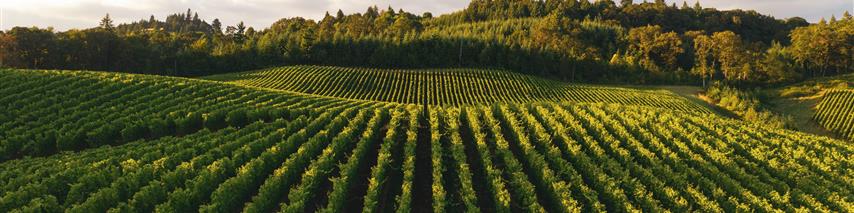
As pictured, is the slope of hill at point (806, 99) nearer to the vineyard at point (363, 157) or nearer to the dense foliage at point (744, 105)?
the dense foliage at point (744, 105)

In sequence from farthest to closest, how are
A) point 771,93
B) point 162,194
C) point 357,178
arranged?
point 771,93 → point 357,178 → point 162,194

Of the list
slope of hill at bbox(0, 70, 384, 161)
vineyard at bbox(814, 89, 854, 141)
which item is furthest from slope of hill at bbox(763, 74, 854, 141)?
slope of hill at bbox(0, 70, 384, 161)

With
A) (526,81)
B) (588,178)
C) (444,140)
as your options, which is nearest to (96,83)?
(444,140)

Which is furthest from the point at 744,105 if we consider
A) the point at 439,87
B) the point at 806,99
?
the point at 439,87

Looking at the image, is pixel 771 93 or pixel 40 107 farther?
pixel 771 93

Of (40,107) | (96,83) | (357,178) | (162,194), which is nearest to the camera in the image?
(162,194)

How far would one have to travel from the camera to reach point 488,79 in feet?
269

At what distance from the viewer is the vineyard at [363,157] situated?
60.6 feet

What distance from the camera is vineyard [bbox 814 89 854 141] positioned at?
58.3m

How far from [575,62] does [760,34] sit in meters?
116

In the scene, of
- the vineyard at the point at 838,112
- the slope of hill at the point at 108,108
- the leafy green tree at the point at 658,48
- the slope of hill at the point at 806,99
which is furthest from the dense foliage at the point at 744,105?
the slope of hill at the point at 108,108

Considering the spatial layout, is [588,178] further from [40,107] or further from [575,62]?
[575,62]

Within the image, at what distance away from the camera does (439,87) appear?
75938 mm

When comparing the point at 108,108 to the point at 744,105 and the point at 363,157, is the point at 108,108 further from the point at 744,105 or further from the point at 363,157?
the point at 744,105
